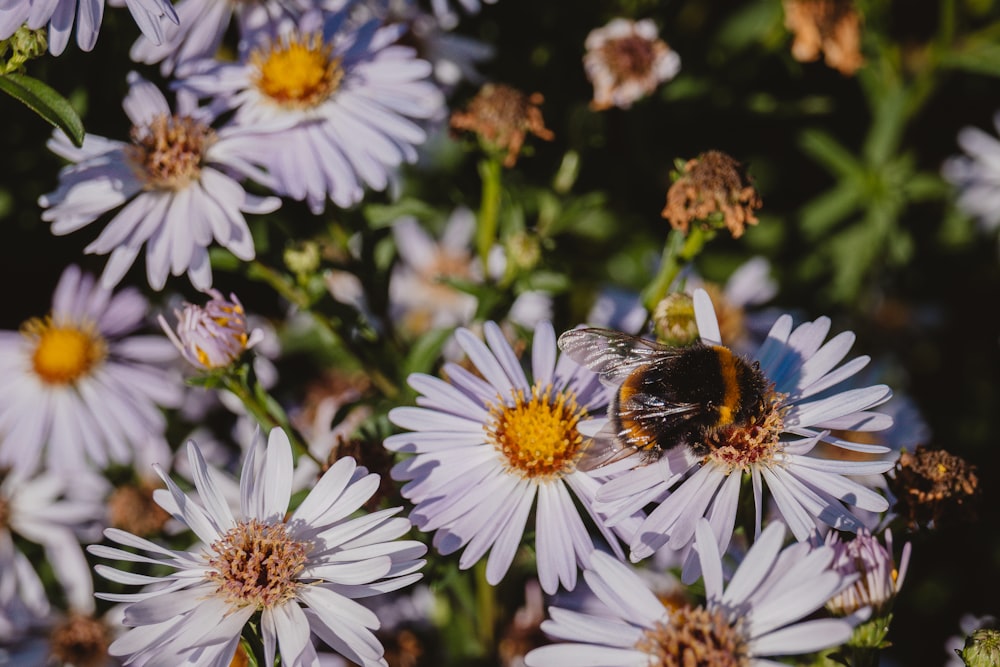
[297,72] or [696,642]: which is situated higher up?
[297,72]

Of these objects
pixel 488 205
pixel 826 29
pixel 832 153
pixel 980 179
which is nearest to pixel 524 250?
pixel 488 205

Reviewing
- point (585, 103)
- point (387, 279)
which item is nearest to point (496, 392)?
point (387, 279)

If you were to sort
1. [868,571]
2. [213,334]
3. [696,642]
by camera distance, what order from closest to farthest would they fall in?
[696,642] → [868,571] → [213,334]

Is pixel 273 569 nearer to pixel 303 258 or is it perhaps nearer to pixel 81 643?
pixel 303 258

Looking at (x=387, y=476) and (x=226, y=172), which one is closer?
(x=387, y=476)

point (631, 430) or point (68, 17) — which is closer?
point (631, 430)

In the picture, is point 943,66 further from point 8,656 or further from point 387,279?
point 8,656

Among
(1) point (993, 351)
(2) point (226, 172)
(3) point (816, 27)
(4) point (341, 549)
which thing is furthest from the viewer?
(1) point (993, 351)
